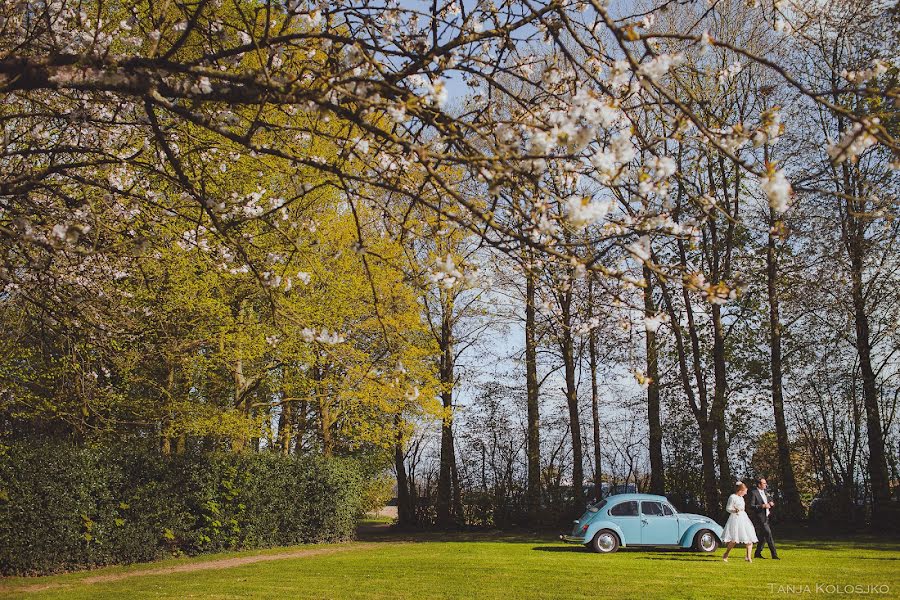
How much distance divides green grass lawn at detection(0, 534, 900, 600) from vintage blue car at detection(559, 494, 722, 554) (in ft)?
1.03

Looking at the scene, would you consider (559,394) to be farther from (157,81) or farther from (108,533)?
(157,81)

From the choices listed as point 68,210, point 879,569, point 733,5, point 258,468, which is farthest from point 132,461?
point 733,5

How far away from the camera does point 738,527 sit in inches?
441

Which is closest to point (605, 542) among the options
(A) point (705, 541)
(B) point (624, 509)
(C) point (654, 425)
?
(B) point (624, 509)

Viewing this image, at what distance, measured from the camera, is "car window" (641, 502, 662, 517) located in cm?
1346

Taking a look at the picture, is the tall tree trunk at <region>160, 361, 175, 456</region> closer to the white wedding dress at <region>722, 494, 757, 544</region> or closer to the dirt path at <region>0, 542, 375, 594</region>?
the dirt path at <region>0, 542, 375, 594</region>

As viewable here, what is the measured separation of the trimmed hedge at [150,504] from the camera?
11.3 meters

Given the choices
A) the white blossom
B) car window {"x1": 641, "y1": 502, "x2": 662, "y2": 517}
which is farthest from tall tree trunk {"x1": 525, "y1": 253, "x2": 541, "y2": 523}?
the white blossom

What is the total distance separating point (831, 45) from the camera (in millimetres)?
17109

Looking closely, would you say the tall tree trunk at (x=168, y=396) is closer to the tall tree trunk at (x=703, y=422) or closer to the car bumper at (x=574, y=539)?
the car bumper at (x=574, y=539)

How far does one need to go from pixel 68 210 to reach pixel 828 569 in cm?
998

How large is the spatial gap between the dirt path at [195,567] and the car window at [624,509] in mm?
5881

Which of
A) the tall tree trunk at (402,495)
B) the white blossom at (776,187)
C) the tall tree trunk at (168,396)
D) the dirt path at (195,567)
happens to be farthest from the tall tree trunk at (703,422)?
the white blossom at (776,187)

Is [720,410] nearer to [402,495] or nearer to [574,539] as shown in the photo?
[574,539]
